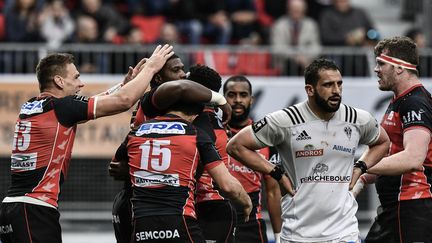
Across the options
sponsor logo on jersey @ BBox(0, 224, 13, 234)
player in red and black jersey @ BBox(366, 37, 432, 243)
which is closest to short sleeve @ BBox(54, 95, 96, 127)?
sponsor logo on jersey @ BBox(0, 224, 13, 234)

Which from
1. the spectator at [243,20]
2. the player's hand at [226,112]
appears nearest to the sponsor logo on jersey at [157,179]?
the player's hand at [226,112]

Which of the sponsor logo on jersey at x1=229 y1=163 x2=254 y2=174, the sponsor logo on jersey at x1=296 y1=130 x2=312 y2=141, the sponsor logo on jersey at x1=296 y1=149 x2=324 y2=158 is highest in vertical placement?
the sponsor logo on jersey at x1=296 y1=130 x2=312 y2=141

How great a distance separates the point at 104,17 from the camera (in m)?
19.2

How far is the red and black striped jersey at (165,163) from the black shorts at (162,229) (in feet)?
0.16

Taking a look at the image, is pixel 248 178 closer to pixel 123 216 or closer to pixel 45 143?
pixel 123 216

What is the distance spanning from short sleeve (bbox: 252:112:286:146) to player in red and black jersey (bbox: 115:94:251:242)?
497 mm

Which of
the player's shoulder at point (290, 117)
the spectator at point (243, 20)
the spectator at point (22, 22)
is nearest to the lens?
the player's shoulder at point (290, 117)

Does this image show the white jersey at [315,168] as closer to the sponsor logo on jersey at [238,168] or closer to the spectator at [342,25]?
the sponsor logo on jersey at [238,168]

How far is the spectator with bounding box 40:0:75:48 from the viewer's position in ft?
61.2

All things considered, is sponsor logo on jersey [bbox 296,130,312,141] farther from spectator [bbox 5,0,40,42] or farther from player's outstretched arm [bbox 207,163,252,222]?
spectator [bbox 5,0,40,42]

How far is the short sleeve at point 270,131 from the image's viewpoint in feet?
28.5

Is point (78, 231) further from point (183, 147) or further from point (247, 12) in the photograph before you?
point (183, 147)

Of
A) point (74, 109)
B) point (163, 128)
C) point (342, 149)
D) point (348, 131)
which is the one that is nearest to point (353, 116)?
point (348, 131)

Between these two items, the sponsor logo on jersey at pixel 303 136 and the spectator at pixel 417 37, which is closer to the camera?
the sponsor logo on jersey at pixel 303 136
